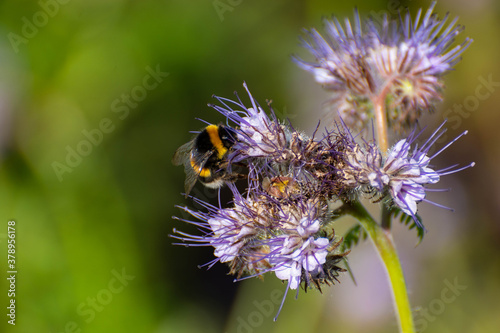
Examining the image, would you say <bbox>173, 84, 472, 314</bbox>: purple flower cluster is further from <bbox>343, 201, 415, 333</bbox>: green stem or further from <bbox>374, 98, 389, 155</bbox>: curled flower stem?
<bbox>374, 98, 389, 155</bbox>: curled flower stem

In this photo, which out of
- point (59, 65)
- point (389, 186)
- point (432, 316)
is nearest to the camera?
point (389, 186)

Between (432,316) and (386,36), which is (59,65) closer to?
(386,36)

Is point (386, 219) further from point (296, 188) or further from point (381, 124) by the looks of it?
point (381, 124)

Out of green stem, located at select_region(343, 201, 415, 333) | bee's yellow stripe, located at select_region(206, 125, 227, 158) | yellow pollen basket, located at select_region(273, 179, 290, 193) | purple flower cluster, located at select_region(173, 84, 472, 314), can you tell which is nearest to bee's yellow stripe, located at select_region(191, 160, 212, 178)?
bee's yellow stripe, located at select_region(206, 125, 227, 158)

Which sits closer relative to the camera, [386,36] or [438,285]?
[386,36]

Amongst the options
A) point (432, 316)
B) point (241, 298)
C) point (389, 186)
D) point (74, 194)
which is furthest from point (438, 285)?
point (74, 194)
